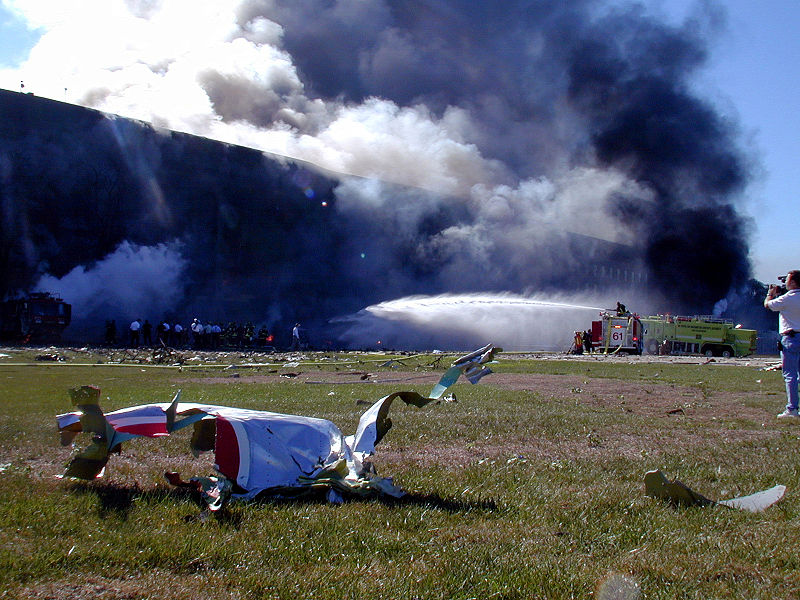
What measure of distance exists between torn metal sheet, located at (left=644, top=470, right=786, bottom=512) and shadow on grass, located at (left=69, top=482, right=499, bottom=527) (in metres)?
0.96

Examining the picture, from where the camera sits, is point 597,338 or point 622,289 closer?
point 597,338

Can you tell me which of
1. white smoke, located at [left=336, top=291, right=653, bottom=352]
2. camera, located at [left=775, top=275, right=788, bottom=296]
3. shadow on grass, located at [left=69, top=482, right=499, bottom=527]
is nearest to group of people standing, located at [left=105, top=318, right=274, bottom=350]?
white smoke, located at [left=336, top=291, right=653, bottom=352]

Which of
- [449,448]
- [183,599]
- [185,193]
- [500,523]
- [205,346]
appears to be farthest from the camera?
[185,193]

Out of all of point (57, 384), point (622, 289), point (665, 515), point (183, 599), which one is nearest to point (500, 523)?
point (665, 515)

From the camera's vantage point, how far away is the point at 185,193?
4306 centimetres

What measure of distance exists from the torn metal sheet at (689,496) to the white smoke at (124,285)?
3665cm

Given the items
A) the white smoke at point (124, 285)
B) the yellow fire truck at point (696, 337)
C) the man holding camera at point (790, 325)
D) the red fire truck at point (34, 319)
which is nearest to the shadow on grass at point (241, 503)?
the man holding camera at point (790, 325)

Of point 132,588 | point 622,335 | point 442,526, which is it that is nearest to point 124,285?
point 622,335

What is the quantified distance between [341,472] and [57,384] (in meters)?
9.83

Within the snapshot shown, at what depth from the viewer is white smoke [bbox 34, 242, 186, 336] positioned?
3700 cm

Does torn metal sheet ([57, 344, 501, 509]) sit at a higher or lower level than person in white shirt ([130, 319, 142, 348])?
lower

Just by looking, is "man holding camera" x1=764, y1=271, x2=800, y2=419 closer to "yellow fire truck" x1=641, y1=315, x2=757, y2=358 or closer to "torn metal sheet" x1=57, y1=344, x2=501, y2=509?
"torn metal sheet" x1=57, y1=344, x2=501, y2=509

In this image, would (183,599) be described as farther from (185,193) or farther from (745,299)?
(745,299)

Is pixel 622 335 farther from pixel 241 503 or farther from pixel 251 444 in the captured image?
pixel 241 503
